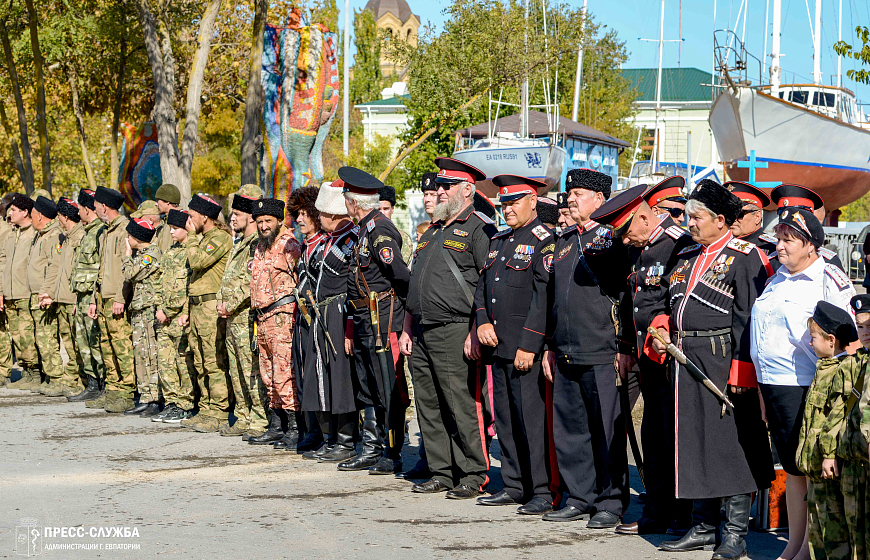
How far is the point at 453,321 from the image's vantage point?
7.27 m

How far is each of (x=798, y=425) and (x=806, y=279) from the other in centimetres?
79

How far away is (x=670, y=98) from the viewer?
209ft

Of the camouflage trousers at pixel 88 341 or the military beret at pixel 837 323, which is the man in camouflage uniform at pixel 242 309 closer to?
the camouflage trousers at pixel 88 341

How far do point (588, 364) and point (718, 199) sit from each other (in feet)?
4.48

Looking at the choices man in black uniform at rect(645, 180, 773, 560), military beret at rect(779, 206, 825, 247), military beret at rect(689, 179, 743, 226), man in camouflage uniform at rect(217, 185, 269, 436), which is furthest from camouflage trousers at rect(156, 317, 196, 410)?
military beret at rect(779, 206, 825, 247)

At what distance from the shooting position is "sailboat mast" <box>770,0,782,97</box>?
86.0ft

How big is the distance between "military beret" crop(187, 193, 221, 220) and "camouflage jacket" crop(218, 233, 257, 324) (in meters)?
0.61

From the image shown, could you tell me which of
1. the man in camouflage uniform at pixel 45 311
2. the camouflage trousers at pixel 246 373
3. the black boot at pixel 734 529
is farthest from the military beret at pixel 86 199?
the black boot at pixel 734 529

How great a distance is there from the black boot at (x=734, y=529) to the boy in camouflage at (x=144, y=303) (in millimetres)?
7039

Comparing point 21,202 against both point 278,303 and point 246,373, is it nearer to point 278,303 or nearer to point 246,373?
point 246,373

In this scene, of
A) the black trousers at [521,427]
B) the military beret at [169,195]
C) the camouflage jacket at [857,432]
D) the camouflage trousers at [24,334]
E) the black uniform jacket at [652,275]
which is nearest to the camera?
the camouflage jacket at [857,432]

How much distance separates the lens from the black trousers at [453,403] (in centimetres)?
727

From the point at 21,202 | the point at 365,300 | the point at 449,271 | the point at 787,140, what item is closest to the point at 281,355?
the point at 365,300

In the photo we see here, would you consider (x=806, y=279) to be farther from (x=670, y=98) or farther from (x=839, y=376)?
(x=670, y=98)
